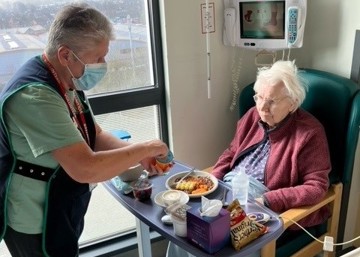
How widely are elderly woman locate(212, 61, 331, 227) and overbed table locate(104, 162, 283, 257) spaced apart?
0.29m

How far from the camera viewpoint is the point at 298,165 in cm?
178

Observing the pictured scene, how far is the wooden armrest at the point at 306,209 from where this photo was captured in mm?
1588

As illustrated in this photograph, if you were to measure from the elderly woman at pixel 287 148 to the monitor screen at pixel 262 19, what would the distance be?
290 millimetres

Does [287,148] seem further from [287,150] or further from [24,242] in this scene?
[24,242]

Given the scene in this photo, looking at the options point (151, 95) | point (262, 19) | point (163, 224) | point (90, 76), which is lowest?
point (163, 224)

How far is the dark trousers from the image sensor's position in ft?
4.22

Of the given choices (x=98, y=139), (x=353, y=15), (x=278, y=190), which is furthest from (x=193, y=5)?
(x=278, y=190)

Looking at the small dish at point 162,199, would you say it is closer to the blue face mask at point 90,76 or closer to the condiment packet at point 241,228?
the condiment packet at point 241,228

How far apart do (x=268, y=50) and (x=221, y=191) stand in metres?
1.05

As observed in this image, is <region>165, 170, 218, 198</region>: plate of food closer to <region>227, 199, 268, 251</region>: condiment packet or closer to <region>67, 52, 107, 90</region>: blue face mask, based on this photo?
<region>227, 199, 268, 251</region>: condiment packet

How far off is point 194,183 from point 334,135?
0.79m

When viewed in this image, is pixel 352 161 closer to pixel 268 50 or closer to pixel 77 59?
pixel 268 50

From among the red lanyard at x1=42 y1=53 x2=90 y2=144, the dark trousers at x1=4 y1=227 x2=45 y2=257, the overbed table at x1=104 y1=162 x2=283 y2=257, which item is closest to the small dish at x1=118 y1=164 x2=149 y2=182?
the overbed table at x1=104 y1=162 x2=283 y2=257

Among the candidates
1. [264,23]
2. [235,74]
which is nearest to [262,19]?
[264,23]
